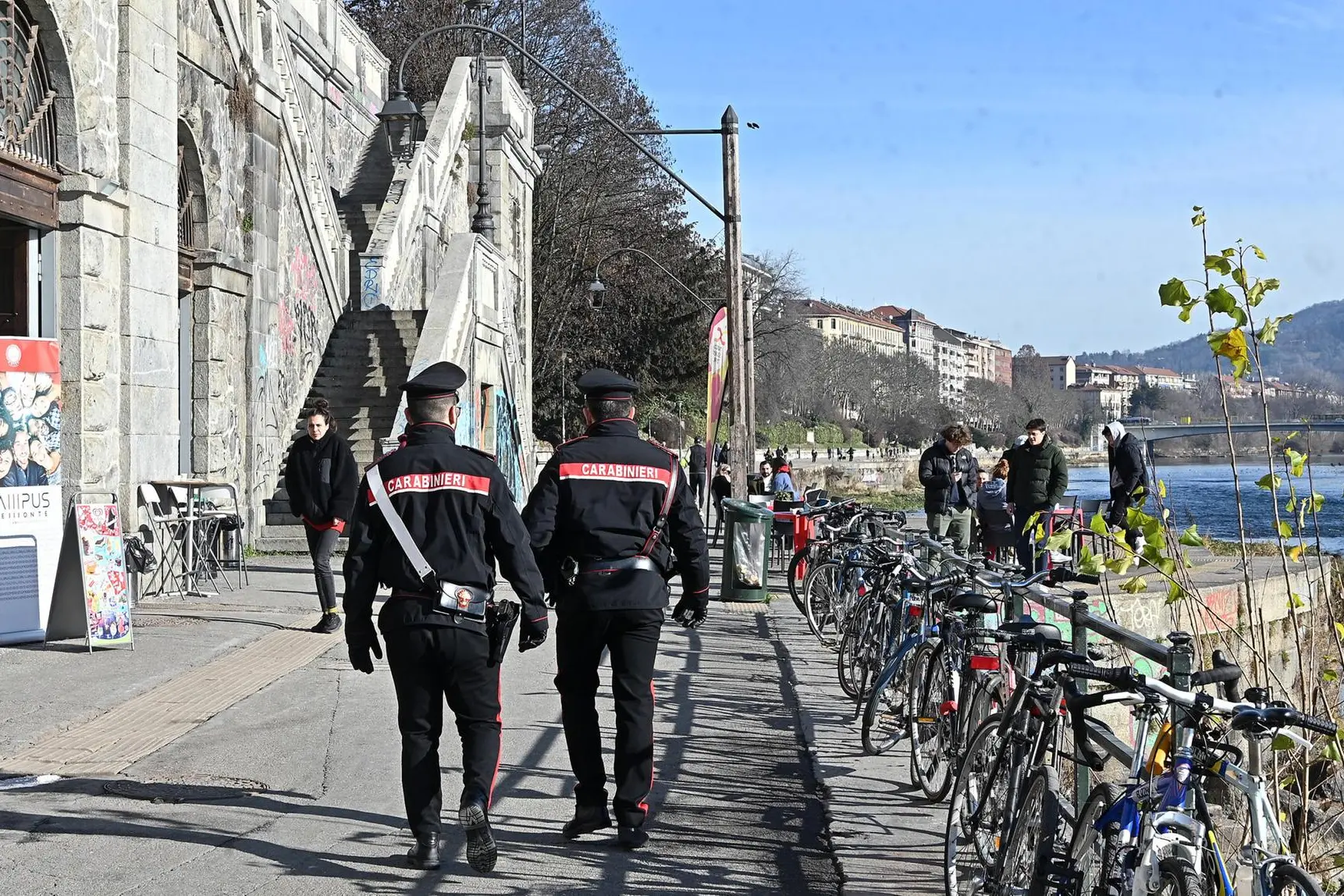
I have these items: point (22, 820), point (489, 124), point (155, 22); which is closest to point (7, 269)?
point (155, 22)

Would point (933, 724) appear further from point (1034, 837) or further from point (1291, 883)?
point (1291, 883)

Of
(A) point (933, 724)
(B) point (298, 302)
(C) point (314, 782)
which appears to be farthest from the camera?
(B) point (298, 302)

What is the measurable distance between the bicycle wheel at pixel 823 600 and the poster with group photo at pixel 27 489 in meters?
5.85

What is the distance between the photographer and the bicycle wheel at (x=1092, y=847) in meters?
3.82

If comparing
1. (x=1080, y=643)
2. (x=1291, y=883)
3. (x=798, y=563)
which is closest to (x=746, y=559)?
(x=798, y=563)

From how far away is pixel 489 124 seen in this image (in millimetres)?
27125

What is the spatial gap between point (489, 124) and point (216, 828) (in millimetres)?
22488

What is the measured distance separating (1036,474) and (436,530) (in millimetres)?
10514

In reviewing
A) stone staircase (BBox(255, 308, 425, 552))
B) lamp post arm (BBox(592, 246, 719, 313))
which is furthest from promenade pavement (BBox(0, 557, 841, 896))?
lamp post arm (BBox(592, 246, 719, 313))

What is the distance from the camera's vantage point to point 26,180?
10914 mm

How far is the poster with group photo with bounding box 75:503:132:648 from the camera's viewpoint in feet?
32.9

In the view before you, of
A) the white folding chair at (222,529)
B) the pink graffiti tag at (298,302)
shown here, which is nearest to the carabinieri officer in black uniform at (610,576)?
the white folding chair at (222,529)

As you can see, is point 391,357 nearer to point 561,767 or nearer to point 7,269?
point 7,269

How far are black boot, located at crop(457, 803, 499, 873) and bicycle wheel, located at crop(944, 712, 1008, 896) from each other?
1.61 m
